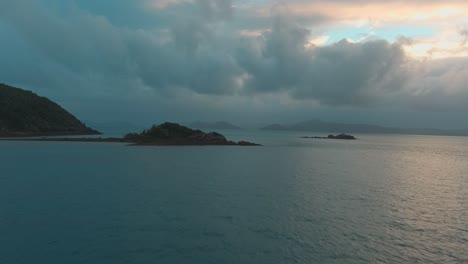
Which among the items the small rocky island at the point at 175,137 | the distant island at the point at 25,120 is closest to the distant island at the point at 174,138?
the small rocky island at the point at 175,137

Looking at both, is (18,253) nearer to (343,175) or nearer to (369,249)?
(369,249)

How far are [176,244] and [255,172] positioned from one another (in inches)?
1393

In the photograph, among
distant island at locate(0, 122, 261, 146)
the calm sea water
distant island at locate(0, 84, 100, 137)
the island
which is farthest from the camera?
distant island at locate(0, 84, 100, 137)

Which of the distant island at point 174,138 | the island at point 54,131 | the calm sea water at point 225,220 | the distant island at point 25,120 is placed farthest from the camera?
the distant island at point 25,120

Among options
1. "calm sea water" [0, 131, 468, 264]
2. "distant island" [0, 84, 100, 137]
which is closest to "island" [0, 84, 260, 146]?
"distant island" [0, 84, 100, 137]

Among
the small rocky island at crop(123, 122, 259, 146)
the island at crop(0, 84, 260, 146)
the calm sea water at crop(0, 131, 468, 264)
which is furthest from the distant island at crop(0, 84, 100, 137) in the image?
the calm sea water at crop(0, 131, 468, 264)

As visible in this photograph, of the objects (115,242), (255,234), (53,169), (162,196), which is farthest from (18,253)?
(53,169)

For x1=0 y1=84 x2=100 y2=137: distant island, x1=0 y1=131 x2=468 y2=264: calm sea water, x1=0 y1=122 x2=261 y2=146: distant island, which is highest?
x1=0 y1=84 x2=100 y2=137: distant island

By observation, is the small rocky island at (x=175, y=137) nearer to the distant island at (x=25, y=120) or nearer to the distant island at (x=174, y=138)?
the distant island at (x=174, y=138)

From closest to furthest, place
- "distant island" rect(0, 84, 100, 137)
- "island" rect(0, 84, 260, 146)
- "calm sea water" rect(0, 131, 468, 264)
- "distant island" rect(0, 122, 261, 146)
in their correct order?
1. "calm sea water" rect(0, 131, 468, 264)
2. "distant island" rect(0, 122, 261, 146)
3. "island" rect(0, 84, 260, 146)
4. "distant island" rect(0, 84, 100, 137)

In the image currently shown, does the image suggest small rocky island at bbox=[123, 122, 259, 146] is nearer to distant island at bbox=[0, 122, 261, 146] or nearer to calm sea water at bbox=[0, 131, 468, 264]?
distant island at bbox=[0, 122, 261, 146]

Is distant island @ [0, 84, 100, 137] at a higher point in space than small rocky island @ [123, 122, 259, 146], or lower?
higher

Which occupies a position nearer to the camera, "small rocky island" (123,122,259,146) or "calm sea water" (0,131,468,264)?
"calm sea water" (0,131,468,264)

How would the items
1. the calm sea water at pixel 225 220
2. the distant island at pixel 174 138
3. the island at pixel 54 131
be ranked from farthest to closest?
the island at pixel 54 131
the distant island at pixel 174 138
the calm sea water at pixel 225 220
